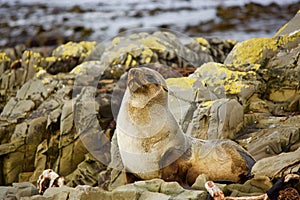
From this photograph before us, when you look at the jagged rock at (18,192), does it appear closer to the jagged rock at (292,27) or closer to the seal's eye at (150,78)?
the seal's eye at (150,78)

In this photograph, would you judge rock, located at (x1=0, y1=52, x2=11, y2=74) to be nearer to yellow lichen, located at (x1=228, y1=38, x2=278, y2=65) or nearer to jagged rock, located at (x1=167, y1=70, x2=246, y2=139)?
yellow lichen, located at (x1=228, y1=38, x2=278, y2=65)

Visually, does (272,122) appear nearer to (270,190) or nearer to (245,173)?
(245,173)

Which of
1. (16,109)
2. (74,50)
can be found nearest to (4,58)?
(74,50)

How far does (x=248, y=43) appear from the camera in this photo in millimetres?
8812

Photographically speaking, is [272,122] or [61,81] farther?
[61,81]

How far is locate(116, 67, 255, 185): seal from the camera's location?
5727 millimetres

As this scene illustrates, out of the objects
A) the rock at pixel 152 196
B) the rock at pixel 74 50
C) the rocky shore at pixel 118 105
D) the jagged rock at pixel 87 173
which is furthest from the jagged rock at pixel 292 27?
the rock at pixel 74 50

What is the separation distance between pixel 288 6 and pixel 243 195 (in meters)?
11.3

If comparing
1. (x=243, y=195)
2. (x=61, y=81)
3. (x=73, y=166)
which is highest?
(x=243, y=195)

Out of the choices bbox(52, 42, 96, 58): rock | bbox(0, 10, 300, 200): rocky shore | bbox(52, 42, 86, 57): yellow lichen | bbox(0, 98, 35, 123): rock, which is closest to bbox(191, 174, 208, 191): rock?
bbox(0, 10, 300, 200): rocky shore

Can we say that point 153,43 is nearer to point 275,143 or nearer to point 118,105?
point 118,105

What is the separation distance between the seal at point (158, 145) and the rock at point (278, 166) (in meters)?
0.24

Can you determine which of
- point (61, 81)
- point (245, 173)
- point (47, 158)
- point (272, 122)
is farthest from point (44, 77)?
point (245, 173)

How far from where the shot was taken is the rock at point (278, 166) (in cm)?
499
